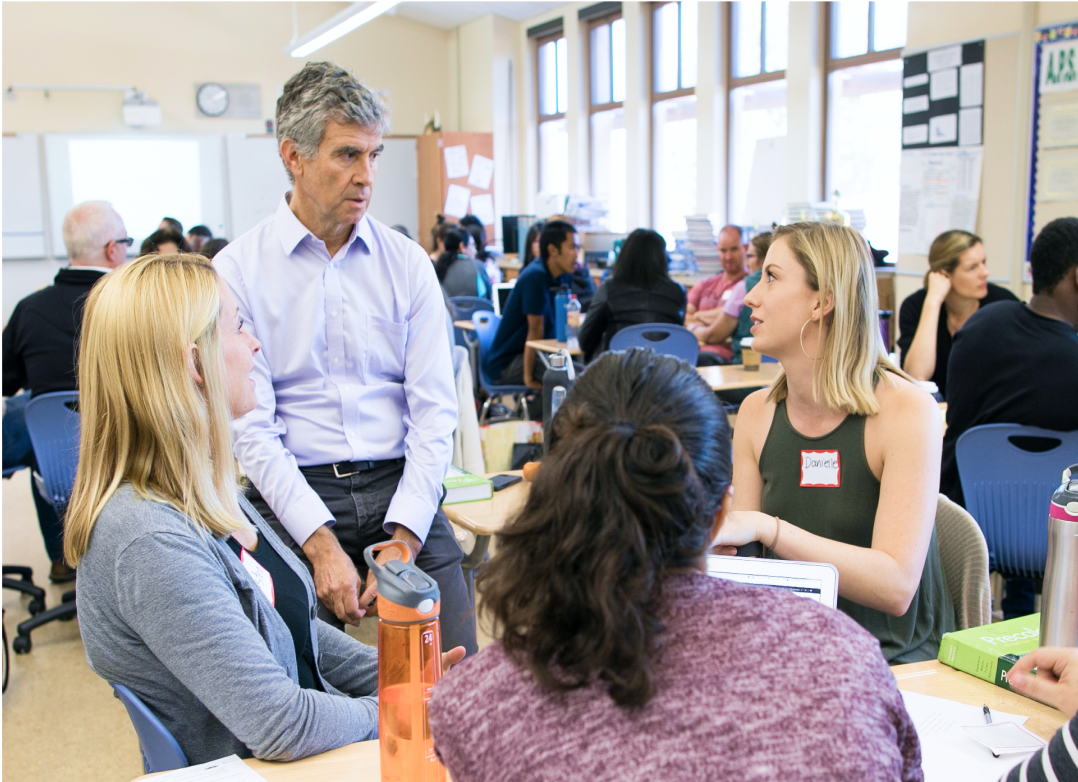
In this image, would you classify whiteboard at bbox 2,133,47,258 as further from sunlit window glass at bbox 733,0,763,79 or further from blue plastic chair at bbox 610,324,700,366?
blue plastic chair at bbox 610,324,700,366

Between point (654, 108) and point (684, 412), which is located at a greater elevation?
point (654, 108)

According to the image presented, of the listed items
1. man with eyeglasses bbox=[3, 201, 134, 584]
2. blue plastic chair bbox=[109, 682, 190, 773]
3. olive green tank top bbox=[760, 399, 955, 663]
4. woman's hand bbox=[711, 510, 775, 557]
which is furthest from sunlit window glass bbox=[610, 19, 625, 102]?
blue plastic chair bbox=[109, 682, 190, 773]

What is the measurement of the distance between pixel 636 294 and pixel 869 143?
2.79 metres

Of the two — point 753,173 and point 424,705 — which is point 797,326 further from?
point 753,173

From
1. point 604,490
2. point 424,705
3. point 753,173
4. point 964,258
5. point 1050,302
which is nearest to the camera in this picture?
point 604,490

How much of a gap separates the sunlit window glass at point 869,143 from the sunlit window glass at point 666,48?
1.92 meters

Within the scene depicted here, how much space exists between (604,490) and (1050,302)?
2.48 meters

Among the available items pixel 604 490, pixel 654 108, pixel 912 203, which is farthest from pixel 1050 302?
pixel 654 108

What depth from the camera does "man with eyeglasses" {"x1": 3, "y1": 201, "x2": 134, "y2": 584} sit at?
3.59 meters

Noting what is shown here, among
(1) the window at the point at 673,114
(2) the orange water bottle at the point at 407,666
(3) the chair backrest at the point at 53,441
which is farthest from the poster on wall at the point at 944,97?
(2) the orange water bottle at the point at 407,666

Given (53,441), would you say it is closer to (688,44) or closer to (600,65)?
(688,44)

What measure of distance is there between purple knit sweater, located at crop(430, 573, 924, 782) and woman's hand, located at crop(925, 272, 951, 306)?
3322 mm

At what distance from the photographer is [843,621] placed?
767 millimetres

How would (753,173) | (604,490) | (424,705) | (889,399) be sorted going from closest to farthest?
(604,490) → (424,705) → (889,399) → (753,173)
